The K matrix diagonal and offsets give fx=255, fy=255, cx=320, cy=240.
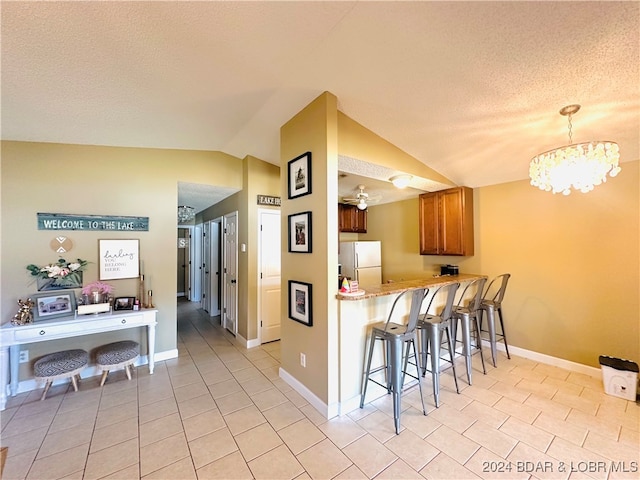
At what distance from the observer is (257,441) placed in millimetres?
1906

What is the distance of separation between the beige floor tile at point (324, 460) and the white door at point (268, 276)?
216 cm

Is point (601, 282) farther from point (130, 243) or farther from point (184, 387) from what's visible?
point (130, 243)

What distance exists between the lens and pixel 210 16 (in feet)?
4.70

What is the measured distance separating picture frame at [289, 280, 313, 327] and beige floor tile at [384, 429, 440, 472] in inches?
42.7

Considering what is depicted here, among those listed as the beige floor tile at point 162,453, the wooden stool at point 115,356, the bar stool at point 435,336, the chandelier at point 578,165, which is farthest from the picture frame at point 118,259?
the chandelier at point 578,165

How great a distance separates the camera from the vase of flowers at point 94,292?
9.02ft

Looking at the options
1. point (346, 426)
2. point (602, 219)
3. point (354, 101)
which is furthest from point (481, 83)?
point (346, 426)

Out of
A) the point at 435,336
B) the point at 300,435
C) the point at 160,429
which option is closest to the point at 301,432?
the point at 300,435

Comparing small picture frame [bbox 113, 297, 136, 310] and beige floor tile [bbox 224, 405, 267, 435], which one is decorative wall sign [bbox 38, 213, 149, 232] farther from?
beige floor tile [bbox 224, 405, 267, 435]

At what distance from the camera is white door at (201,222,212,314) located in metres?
5.75

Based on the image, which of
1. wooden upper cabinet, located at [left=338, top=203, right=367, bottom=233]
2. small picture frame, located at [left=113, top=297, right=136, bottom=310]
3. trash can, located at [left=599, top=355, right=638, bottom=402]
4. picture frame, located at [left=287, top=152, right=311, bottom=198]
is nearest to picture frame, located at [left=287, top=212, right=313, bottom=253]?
picture frame, located at [left=287, top=152, right=311, bottom=198]

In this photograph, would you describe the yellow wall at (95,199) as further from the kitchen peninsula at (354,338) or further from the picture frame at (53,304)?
the kitchen peninsula at (354,338)

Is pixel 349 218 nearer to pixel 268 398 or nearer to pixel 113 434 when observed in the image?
pixel 268 398

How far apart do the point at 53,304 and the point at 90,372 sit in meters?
0.90
